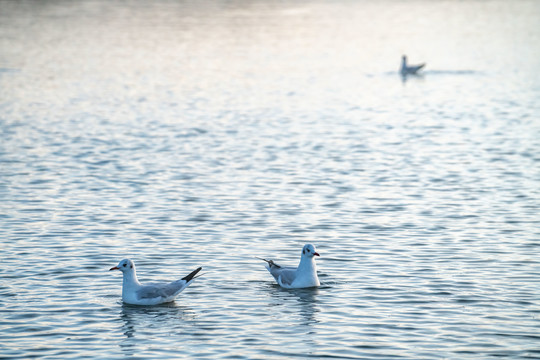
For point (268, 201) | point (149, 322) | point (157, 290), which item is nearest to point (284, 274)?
point (157, 290)

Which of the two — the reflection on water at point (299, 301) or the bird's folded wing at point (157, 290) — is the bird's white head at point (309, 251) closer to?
the reflection on water at point (299, 301)

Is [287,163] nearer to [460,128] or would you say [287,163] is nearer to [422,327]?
[460,128]

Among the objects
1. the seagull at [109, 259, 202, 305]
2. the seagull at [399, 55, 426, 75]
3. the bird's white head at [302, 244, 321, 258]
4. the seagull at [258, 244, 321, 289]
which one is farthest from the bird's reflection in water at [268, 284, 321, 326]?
the seagull at [399, 55, 426, 75]

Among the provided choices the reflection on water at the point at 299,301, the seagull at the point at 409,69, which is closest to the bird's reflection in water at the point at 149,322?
the reflection on water at the point at 299,301

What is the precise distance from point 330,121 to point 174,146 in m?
8.20

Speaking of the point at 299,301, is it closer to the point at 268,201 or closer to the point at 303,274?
the point at 303,274

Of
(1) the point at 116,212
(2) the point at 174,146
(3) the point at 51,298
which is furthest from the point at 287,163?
(3) the point at 51,298

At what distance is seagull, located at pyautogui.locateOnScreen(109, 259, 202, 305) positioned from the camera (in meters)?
16.6

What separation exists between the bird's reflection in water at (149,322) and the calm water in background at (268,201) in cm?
5

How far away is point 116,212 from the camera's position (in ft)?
78.3

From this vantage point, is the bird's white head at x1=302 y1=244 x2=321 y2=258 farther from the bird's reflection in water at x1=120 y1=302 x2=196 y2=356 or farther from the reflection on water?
the bird's reflection in water at x1=120 y1=302 x2=196 y2=356

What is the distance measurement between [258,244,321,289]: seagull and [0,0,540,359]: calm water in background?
0.84 ft

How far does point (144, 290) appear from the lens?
54.6 feet

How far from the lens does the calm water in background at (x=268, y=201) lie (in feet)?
51.2
